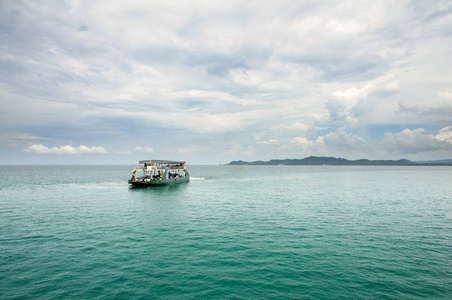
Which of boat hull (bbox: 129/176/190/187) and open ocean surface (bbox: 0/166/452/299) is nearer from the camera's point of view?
open ocean surface (bbox: 0/166/452/299)

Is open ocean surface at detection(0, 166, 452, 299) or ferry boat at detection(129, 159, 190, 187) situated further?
ferry boat at detection(129, 159, 190, 187)

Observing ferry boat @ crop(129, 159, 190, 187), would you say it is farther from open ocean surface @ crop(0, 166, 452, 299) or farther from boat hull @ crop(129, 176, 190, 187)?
open ocean surface @ crop(0, 166, 452, 299)

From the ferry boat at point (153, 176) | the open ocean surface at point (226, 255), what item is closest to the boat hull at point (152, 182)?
the ferry boat at point (153, 176)

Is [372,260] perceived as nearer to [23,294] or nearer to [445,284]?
[445,284]

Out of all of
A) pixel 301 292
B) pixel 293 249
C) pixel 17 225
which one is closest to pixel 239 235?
pixel 293 249

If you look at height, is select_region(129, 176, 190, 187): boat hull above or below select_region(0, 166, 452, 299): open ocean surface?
above

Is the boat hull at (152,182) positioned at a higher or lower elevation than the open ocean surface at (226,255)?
higher

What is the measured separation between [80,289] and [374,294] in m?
17.9

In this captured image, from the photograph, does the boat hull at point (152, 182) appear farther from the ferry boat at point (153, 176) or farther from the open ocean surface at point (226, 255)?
the open ocean surface at point (226, 255)

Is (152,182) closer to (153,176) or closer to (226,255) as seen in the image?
(153,176)

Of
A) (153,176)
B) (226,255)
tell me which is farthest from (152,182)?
(226,255)

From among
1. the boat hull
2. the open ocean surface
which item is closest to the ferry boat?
the boat hull

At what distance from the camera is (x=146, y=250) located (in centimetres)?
2136

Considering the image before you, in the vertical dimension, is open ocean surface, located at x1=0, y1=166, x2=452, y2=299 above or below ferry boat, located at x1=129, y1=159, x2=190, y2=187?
below
